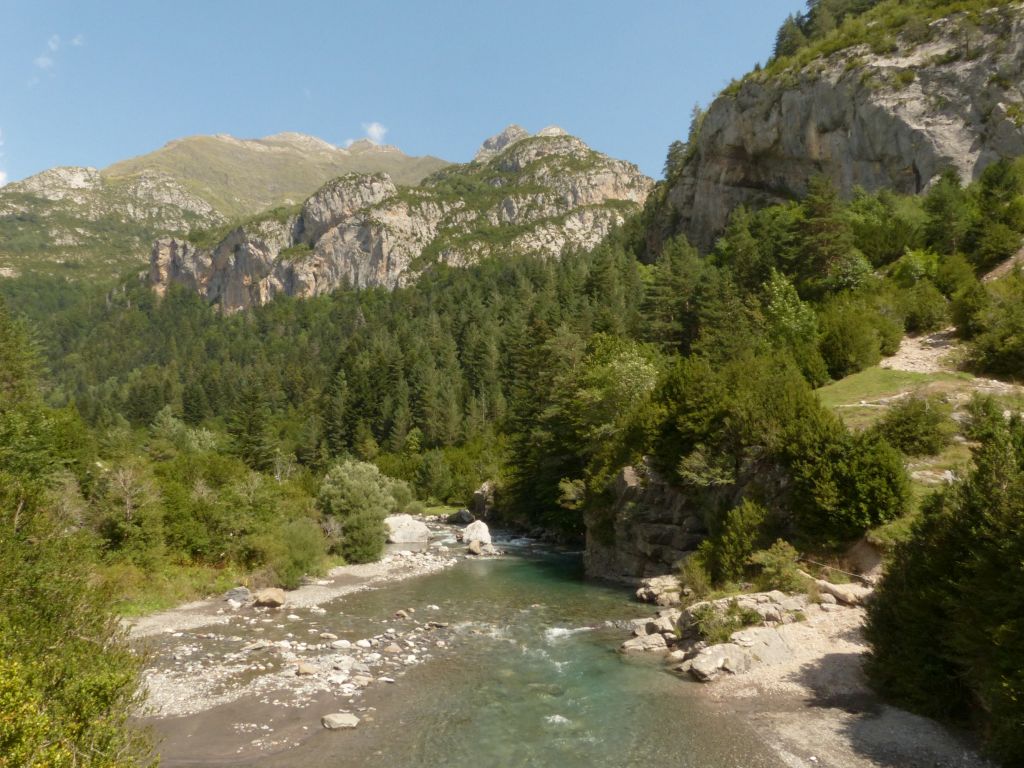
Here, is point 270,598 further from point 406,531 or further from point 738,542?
point 406,531

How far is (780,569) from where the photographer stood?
868 inches

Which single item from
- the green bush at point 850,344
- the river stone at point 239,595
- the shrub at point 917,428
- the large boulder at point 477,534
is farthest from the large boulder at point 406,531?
the shrub at point 917,428

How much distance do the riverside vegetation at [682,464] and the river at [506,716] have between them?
398cm

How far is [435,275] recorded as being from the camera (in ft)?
629

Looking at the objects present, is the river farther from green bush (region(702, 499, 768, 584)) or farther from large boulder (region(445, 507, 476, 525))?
large boulder (region(445, 507, 476, 525))

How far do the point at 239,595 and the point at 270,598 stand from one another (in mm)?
2290

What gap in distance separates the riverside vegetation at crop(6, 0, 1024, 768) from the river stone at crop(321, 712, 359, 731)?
4.87 metres

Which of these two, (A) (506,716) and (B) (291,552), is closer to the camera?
(A) (506,716)

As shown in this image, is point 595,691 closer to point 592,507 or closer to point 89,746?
point 89,746

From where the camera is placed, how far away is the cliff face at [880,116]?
5816 cm

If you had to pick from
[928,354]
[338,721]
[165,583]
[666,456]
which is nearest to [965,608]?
[338,721]

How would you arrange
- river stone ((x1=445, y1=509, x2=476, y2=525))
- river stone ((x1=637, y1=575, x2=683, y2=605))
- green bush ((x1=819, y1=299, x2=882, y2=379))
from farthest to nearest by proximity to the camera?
1. river stone ((x1=445, y1=509, x2=476, y2=525))
2. green bush ((x1=819, y1=299, x2=882, y2=379))
3. river stone ((x1=637, y1=575, x2=683, y2=605))

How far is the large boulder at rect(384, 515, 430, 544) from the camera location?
2028 inches

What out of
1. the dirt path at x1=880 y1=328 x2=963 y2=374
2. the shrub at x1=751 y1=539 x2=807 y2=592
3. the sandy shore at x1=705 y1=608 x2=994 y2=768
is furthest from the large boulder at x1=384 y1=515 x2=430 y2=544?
the sandy shore at x1=705 y1=608 x2=994 y2=768
